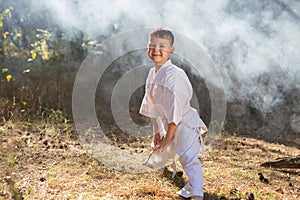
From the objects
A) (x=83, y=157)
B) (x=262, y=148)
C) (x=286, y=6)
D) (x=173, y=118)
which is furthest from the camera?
(x=286, y=6)

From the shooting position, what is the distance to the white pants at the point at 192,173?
2842 millimetres

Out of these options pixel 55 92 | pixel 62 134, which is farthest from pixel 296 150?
pixel 55 92

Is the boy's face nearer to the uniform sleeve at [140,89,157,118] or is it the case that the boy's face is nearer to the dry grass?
the uniform sleeve at [140,89,157,118]

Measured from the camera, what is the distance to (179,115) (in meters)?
2.85

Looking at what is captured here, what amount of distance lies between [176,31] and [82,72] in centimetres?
210

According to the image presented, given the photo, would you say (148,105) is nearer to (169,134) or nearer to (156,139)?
(156,139)

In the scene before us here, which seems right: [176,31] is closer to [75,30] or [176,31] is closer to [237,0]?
[237,0]

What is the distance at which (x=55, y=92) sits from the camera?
20.6ft

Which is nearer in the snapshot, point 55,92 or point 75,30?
point 55,92

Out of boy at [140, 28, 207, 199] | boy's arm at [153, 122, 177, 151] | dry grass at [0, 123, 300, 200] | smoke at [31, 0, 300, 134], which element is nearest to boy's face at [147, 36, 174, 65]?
boy at [140, 28, 207, 199]

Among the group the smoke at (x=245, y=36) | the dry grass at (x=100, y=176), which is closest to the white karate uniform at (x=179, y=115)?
the dry grass at (x=100, y=176)

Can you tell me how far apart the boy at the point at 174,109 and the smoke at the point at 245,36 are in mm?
3799

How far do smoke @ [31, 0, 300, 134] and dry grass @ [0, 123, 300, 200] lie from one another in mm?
2125

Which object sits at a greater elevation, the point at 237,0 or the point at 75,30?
the point at 237,0
